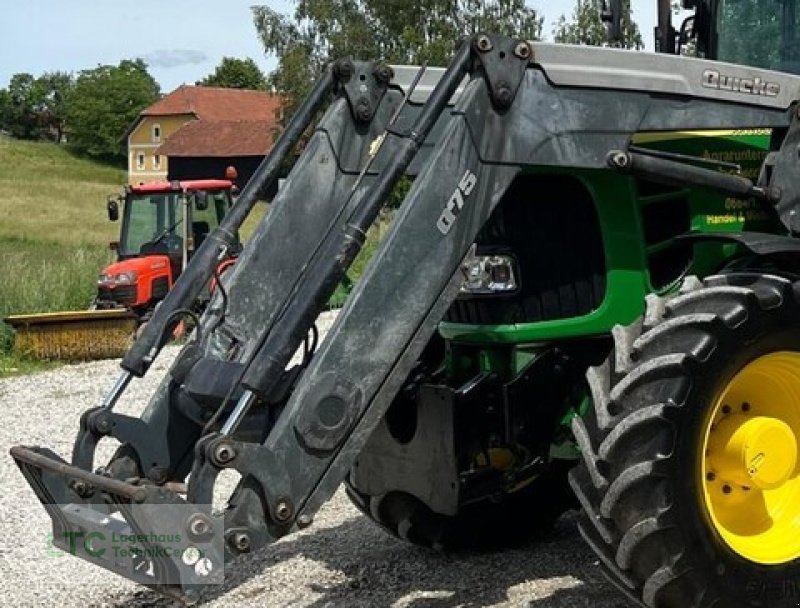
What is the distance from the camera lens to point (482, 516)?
5.60 meters

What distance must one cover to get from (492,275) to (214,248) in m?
1.06

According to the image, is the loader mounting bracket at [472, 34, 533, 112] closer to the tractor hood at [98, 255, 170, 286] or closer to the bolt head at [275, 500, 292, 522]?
the bolt head at [275, 500, 292, 522]

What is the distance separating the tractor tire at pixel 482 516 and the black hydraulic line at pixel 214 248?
126 centimetres

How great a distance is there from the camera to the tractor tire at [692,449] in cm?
388

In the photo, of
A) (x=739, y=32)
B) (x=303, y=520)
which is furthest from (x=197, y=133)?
(x=303, y=520)

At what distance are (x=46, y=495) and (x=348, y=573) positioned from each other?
1780mm

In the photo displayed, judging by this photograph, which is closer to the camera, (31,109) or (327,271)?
(327,271)

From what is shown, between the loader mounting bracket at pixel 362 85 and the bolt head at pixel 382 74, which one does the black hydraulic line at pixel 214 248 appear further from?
the bolt head at pixel 382 74

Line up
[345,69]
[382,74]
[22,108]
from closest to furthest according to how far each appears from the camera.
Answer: [345,69]
[382,74]
[22,108]

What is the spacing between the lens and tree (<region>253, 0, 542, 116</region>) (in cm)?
4000

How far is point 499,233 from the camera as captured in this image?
4.66m

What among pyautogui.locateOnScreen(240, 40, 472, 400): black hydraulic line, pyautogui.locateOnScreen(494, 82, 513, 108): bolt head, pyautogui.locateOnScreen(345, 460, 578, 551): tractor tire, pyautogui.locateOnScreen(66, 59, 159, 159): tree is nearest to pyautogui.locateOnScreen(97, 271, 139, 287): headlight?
pyautogui.locateOnScreen(345, 460, 578, 551): tractor tire

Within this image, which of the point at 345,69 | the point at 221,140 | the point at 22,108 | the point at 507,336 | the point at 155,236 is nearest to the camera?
the point at 507,336

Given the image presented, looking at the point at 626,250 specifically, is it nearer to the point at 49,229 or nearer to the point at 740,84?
the point at 740,84
